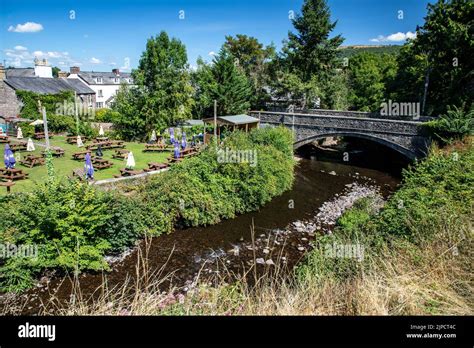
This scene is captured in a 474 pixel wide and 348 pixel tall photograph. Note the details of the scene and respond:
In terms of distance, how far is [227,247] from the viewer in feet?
47.3

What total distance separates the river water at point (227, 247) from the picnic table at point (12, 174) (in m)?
7.61

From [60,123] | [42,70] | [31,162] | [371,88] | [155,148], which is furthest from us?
[42,70]

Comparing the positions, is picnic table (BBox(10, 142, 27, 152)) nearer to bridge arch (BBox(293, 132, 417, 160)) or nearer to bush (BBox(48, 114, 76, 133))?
bush (BBox(48, 114, 76, 133))

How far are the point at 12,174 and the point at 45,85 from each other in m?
30.6

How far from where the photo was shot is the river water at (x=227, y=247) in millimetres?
10820

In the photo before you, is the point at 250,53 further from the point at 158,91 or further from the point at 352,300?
the point at 352,300

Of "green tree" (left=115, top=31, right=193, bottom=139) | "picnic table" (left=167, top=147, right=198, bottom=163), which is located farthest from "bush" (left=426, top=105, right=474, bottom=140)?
"green tree" (left=115, top=31, right=193, bottom=139)

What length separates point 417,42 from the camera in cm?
3216

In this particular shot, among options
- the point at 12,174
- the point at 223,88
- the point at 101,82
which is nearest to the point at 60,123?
the point at 12,174

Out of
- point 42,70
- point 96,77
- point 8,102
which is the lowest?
point 8,102

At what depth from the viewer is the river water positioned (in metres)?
10.8
